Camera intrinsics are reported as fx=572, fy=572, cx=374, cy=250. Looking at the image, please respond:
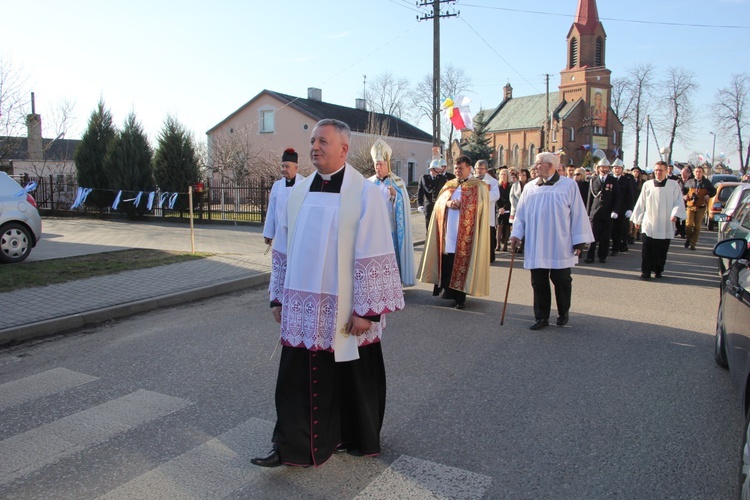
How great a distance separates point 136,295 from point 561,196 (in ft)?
19.5

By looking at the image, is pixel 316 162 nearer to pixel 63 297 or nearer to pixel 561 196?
pixel 561 196

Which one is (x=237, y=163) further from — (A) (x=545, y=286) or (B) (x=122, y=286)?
(A) (x=545, y=286)

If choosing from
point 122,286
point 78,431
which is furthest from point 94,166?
point 78,431

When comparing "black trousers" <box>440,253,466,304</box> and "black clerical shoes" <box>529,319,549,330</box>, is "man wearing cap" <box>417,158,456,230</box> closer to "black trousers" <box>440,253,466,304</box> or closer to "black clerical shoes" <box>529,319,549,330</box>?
"black trousers" <box>440,253,466,304</box>

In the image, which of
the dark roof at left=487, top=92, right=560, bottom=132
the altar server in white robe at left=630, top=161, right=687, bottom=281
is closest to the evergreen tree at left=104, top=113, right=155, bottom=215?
the altar server in white robe at left=630, top=161, right=687, bottom=281

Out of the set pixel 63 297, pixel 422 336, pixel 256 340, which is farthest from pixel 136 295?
pixel 422 336

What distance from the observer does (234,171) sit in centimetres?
3431

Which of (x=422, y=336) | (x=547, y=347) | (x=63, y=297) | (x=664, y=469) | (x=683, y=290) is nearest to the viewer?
(x=664, y=469)

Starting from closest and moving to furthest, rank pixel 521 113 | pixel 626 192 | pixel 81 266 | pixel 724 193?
pixel 81 266 < pixel 626 192 < pixel 724 193 < pixel 521 113

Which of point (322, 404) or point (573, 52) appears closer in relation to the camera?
point (322, 404)

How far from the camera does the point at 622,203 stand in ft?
44.2

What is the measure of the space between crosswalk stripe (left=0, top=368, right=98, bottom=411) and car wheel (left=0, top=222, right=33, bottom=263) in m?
6.70

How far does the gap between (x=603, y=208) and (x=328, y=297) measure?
1096 cm

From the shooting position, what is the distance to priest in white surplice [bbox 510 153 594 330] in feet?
21.8
